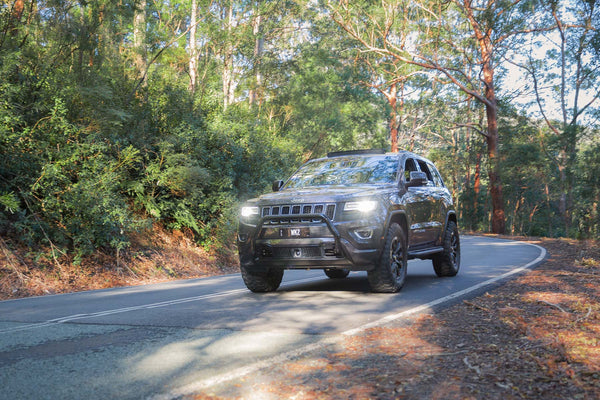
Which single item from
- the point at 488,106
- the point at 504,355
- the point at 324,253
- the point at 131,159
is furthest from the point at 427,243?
the point at 488,106

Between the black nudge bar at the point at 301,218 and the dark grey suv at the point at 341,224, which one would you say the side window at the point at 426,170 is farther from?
the black nudge bar at the point at 301,218

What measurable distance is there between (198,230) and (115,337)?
10.7 metres

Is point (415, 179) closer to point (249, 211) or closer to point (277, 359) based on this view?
point (249, 211)

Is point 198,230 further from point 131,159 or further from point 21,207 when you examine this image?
point 21,207

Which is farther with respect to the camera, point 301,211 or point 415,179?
point 415,179

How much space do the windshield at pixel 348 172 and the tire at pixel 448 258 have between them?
7.16 feet

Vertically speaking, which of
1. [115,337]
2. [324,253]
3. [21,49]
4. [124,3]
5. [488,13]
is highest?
[488,13]

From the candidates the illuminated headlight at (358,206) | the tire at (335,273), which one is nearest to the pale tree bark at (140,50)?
the tire at (335,273)

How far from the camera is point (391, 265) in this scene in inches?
316

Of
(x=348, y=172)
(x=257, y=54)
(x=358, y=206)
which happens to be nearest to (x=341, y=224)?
(x=358, y=206)

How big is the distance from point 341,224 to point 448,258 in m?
3.73

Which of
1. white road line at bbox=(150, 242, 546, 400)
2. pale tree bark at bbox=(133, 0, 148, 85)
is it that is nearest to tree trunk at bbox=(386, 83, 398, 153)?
pale tree bark at bbox=(133, 0, 148, 85)

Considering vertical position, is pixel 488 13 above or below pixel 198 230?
above

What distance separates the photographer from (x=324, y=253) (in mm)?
7598
